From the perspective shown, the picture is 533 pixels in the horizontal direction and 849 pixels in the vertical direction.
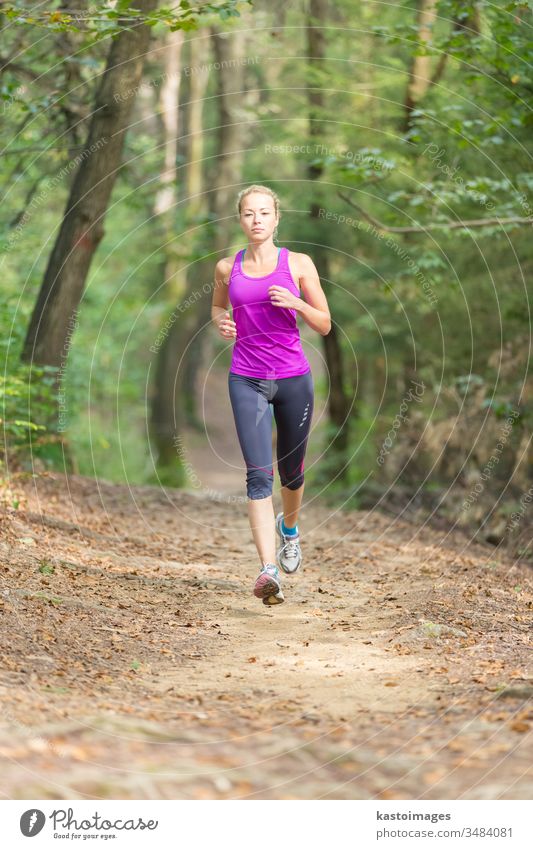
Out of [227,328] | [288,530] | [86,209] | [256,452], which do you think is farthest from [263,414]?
[86,209]

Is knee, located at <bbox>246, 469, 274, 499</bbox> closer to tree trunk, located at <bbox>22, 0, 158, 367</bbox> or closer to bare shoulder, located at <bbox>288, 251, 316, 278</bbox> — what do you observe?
bare shoulder, located at <bbox>288, 251, 316, 278</bbox>

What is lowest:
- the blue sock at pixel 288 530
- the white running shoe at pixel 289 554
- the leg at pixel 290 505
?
the white running shoe at pixel 289 554

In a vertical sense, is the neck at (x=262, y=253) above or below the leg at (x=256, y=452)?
above

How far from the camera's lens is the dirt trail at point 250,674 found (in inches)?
156

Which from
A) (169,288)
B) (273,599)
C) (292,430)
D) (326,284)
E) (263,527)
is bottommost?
(273,599)

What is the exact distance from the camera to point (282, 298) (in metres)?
6.46

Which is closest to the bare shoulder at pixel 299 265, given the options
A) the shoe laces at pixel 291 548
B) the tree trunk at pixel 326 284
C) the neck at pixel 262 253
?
the neck at pixel 262 253

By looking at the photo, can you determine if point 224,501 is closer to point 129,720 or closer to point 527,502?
point 527,502

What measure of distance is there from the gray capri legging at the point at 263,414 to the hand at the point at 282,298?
1.94 ft

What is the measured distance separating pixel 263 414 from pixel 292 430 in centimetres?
39

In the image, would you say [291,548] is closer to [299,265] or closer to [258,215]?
[299,265]

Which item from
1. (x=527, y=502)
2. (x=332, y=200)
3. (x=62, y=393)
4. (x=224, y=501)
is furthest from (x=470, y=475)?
(x=332, y=200)

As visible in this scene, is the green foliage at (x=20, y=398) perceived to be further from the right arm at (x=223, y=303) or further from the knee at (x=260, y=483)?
the knee at (x=260, y=483)

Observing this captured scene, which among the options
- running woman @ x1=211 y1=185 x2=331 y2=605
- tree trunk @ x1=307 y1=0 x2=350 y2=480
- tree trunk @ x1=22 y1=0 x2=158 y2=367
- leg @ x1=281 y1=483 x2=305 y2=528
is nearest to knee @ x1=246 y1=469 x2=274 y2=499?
running woman @ x1=211 y1=185 x2=331 y2=605
